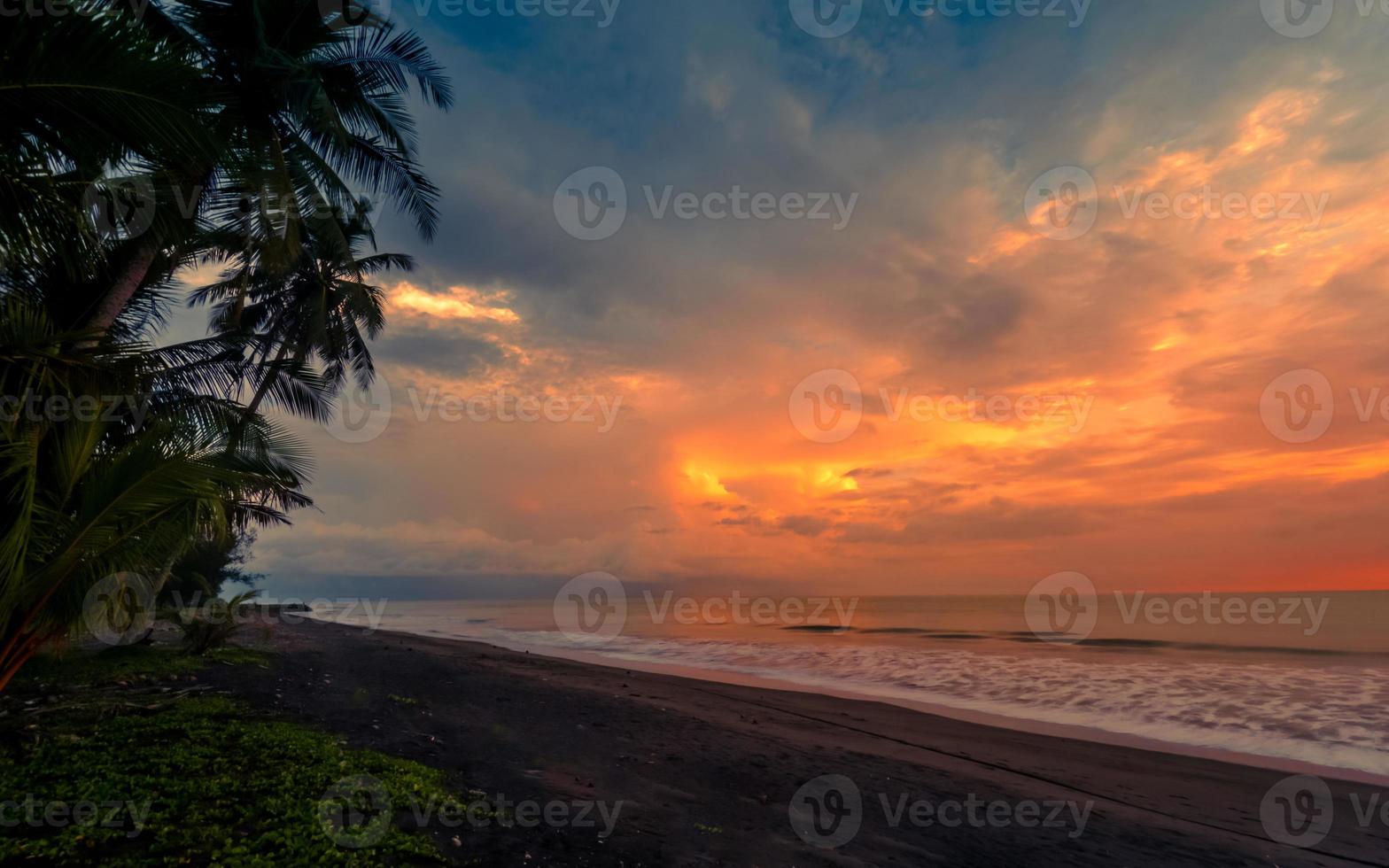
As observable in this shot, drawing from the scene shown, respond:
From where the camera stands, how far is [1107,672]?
2188 cm

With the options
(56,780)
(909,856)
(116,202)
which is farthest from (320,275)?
(909,856)

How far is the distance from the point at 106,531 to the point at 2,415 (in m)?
1.38

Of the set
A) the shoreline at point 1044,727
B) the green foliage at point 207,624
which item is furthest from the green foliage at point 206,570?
the shoreline at point 1044,727

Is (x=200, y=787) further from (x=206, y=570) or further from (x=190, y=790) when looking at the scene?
(x=206, y=570)

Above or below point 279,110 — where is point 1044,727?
below

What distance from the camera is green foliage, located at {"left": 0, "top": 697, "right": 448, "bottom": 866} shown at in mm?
4707

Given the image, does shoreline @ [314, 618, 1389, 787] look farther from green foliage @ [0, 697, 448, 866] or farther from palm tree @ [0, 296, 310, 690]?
palm tree @ [0, 296, 310, 690]

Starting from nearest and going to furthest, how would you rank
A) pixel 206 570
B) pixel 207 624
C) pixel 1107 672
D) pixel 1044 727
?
pixel 1044 727
pixel 207 624
pixel 1107 672
pixel 206 570

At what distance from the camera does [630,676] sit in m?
20.2

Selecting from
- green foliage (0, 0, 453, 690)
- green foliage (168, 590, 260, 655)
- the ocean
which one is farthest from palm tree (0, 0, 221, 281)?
the ocean

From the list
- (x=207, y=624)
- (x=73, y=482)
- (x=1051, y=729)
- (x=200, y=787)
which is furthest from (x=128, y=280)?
(x=1051, y=729)

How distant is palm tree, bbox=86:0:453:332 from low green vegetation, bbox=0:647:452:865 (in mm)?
5645

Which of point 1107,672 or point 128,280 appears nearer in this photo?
point 128,280

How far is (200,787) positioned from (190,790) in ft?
0.27
